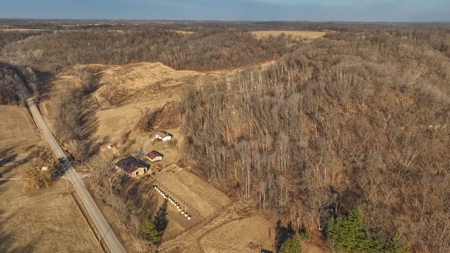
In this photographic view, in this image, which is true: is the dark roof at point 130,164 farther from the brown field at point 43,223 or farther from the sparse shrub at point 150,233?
the sparse shrub at point 150,233

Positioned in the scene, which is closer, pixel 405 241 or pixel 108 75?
pixel 405 241

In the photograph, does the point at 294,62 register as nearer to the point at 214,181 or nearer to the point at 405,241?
the point at 214,181

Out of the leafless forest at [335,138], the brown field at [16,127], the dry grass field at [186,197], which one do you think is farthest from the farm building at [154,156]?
the brown field at [16,127]

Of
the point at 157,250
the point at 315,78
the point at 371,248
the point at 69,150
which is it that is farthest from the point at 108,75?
the point at 371,248

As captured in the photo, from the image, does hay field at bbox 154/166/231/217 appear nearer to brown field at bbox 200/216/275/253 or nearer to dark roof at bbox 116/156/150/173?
dark roof at bbox 116/156/150/173

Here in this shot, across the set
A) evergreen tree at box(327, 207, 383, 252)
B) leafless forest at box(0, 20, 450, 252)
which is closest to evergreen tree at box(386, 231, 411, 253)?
evergreen tree at box(327, 207, 383, 252)

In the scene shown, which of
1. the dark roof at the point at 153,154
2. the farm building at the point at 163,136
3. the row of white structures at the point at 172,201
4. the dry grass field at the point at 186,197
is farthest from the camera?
the farm building at the point at 163,136

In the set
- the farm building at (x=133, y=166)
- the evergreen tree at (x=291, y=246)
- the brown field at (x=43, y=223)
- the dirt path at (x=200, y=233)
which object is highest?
the evergreen tree at (x=291, y=246)
